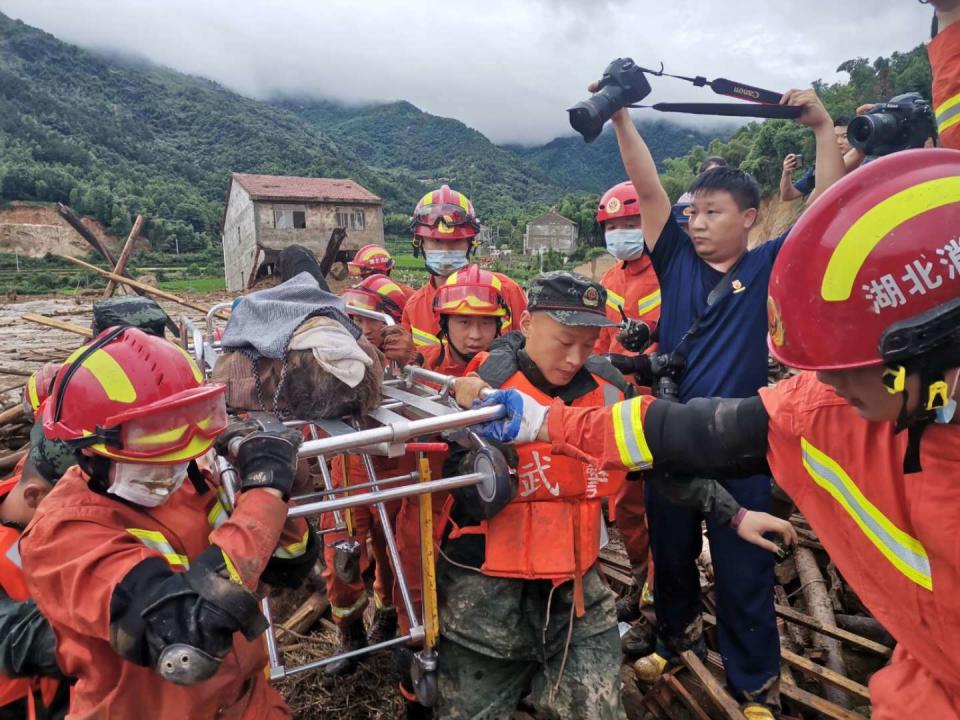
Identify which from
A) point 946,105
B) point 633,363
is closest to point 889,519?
point 633,363

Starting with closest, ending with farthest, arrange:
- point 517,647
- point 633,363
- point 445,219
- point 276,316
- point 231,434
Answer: point 231,434 < point 517,647 < point 276,316 < point 633,363 < point 445,219

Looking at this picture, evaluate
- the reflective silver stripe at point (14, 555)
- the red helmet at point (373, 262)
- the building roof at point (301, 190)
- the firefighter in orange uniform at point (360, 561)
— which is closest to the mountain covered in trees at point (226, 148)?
the building roof at point (301, 190)

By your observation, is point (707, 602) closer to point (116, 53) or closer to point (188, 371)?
point (188, 371)

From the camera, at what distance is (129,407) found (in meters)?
1.71

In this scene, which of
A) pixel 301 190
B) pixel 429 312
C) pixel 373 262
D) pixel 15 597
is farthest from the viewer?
pixel 301 190

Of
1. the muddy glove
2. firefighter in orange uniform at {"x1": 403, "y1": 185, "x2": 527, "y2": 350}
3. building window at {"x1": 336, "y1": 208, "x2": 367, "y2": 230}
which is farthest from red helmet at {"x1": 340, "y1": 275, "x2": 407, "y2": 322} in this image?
building window at {"x1": 336, "y1": 208, "x2": 367, "y2": 230}

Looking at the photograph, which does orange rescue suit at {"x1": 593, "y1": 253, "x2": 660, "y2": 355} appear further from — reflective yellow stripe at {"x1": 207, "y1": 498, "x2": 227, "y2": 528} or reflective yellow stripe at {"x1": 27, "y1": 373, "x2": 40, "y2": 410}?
reflective yellow stripe at {"x1": 27, "y1": 373, "x2": 40, "y2": 410}

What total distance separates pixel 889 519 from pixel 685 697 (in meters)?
2.18

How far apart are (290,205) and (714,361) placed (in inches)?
1749

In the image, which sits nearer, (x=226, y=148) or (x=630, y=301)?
(x=630, y=301)

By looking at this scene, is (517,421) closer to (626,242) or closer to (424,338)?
(424,338)

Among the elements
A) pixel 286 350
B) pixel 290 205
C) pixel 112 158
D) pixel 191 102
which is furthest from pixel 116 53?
pixel 286 350

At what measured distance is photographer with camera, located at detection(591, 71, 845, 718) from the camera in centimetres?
281

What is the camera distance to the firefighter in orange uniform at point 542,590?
233cm
